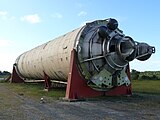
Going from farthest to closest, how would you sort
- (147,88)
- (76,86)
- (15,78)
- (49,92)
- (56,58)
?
1. (15,78)
2. (147,88)
3. (49,92)
4. (56,58)
5. (76,86)

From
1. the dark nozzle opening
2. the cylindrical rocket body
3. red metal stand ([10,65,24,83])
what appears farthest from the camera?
red metal stand ([10,65,24,83])

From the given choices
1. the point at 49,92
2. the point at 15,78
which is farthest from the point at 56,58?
the point at 15,78

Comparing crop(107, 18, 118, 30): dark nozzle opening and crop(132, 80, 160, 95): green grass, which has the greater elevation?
crop(107, 18, 118, 30): dark nozzle opening

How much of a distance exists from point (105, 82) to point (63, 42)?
11.9 feet

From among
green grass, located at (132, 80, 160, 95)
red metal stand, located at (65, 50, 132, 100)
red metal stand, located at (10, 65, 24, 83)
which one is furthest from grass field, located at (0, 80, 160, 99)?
red metal stand, located at (10, 65, 24, 83)

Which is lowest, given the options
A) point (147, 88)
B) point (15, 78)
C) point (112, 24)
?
point (147, 88)

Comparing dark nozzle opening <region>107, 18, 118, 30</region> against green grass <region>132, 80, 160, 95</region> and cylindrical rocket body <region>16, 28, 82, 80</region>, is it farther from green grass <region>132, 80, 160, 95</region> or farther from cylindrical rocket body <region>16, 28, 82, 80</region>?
green grass <region>132, 80, 160, 95</region>

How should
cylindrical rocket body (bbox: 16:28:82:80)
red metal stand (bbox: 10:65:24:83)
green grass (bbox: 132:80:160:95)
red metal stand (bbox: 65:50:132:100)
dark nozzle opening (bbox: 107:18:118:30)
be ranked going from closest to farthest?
red metal stand (bbox: 65:50:132:100), dark nozzle opening (bbox: 107:18:118:30), cylindrical rocket body (bbox: 16:28:82:80), green grass (bbox: 132:80:160:95), red metal stand (bbox: 10:65:24:83)

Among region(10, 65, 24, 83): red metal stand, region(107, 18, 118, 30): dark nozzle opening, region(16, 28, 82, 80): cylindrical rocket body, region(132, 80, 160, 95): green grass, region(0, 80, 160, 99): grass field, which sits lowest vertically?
region(0, 80, 160, 99): grass field

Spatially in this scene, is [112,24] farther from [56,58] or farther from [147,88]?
[147,88]

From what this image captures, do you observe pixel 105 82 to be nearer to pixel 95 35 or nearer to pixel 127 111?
pixel 95 35

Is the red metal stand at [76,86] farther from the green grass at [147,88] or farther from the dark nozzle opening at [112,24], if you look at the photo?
the green grass at [147,88]

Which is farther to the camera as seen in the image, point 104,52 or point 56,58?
point 56,58

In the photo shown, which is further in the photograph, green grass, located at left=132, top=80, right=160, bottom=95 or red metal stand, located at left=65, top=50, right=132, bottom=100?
green grass, located at left=132, top=80, right=160, bottom=95
